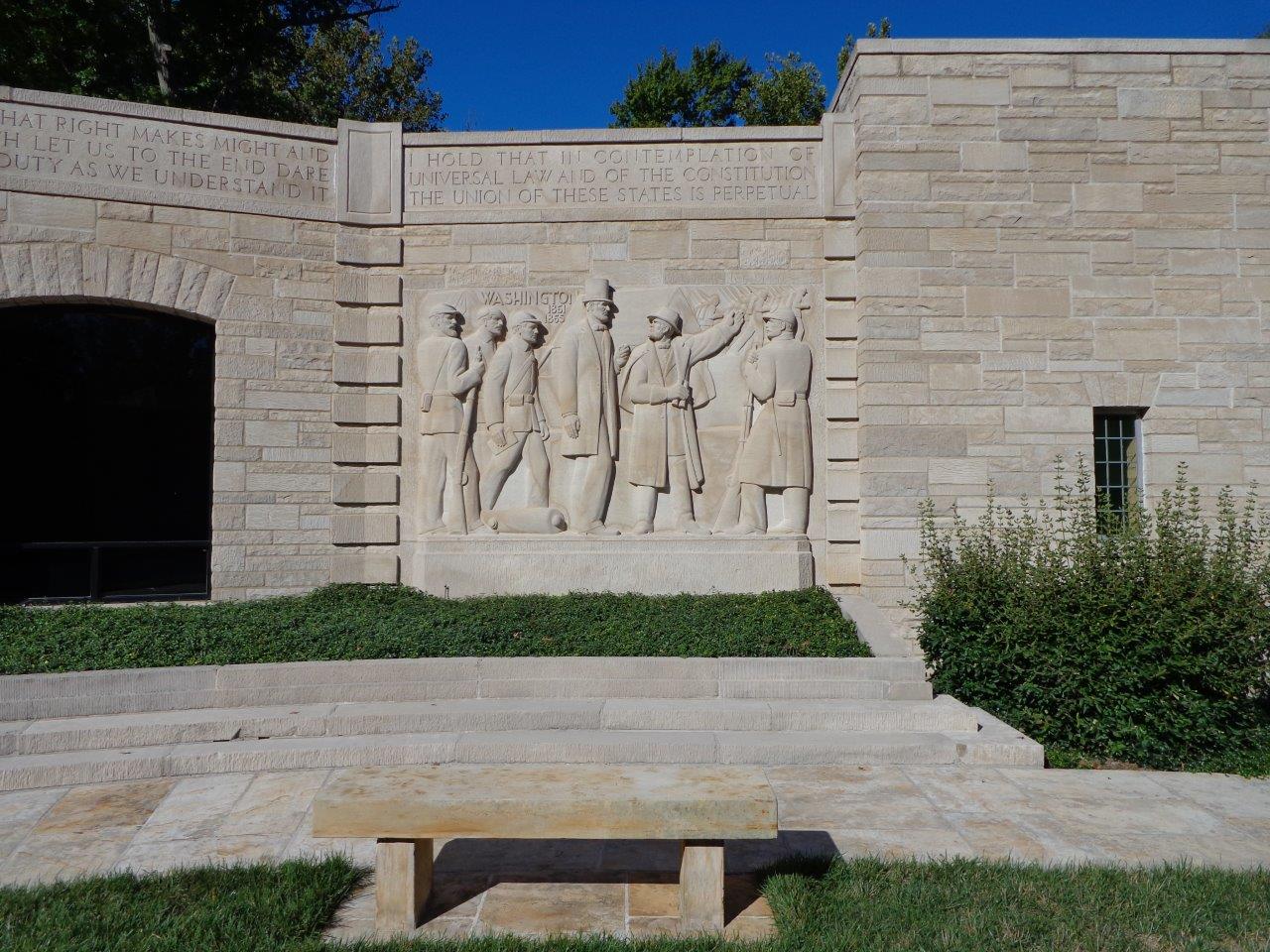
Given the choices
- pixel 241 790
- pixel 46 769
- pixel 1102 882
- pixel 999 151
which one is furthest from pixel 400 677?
pixel 999 151

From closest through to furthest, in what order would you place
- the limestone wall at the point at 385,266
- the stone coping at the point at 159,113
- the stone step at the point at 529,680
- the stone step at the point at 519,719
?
the stone step at the point at 519,719, the stone step at the point at 529,680, the stone coping at the point at 159,113, the limestone wall at the point at 385,266

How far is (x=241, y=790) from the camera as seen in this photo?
5.88m

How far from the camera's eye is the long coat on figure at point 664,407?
32.4ft

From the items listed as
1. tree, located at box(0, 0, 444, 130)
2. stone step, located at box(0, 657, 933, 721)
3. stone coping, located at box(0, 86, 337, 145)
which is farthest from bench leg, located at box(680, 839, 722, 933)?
tree, located at box(0, 0, 444, 130)

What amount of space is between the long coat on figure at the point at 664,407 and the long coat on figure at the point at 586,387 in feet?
0.81

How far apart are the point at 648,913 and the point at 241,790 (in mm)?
3061

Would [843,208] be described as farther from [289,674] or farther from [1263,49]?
[289,674]

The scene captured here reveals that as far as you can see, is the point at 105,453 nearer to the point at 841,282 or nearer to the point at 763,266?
the point at 763,266

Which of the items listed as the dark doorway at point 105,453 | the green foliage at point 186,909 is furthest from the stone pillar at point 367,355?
the green foliage at point 186,909

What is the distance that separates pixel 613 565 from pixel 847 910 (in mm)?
5837

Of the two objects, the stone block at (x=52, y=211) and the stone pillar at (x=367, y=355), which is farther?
the stone pillar at (x=367, y=355)

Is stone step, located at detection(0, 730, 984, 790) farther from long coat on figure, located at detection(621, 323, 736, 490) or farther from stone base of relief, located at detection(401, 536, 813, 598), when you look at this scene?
→ long coat on figure, located at detection(621, 323, 736, 490)

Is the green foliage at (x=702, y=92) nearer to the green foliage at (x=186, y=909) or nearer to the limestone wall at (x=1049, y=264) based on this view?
the limestone wall at (x=1049, y=264)

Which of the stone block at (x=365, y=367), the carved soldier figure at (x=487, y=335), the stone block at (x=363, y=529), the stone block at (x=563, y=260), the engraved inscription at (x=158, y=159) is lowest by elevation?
the stone block at (x=363, y=529)
